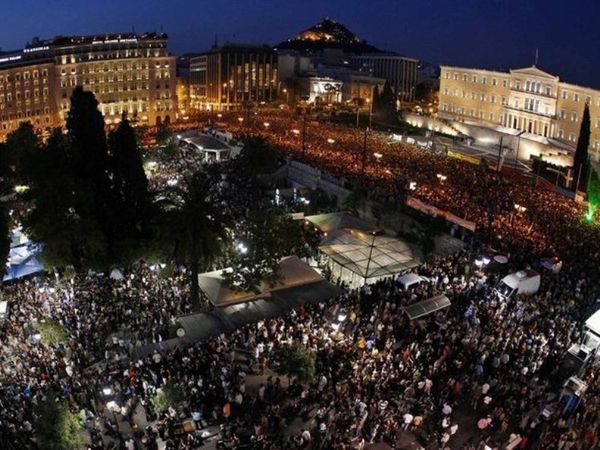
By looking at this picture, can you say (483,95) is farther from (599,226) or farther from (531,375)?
(531,375)

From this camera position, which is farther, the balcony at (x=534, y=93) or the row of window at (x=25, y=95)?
the row of window at (x=25, y=95)

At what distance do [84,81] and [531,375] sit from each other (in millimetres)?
89542

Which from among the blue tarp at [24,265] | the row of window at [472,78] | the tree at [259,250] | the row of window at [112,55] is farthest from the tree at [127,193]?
the row of window at [112,55]

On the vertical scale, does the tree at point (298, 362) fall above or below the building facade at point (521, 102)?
below

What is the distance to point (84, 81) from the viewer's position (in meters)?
93.1

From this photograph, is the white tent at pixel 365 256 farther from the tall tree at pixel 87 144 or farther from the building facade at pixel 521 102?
the building facade at pixel 521 102

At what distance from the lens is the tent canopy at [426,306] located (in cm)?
2243

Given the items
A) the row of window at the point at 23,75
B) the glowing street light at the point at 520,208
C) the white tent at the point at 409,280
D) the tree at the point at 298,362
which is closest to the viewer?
the tree at the point at 298,362

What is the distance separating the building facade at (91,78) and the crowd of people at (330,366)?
2692 inches

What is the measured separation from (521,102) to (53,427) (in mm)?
68031

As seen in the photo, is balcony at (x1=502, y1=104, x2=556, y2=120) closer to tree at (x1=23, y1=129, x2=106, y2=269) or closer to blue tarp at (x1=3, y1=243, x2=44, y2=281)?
tree at (x1=23, y1=129, x2=106, y2=269)

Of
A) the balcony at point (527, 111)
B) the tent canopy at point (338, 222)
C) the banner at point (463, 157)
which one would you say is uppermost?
the balcony at point (527, 111)

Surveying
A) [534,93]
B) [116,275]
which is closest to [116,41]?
[534,93]

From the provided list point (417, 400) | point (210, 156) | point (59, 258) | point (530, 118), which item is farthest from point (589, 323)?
point (530, 118)
